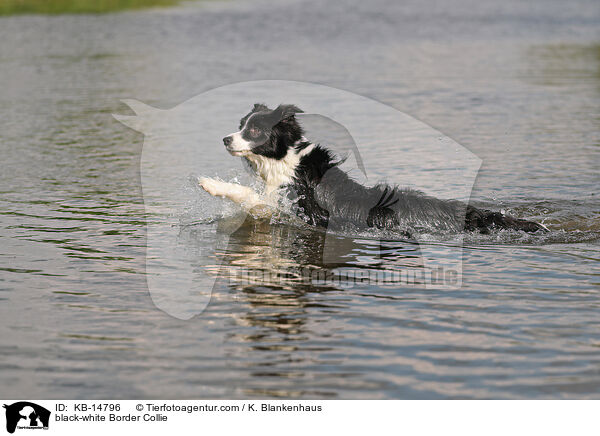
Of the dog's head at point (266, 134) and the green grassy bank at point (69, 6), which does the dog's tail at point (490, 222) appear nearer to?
the dog's head at point (266, 134)

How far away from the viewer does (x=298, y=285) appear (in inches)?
255

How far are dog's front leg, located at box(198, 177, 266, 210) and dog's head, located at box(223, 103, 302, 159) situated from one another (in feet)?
1.31

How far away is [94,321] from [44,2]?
3836 centimetres

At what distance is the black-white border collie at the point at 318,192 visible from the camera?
25.5ft

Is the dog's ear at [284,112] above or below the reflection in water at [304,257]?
above

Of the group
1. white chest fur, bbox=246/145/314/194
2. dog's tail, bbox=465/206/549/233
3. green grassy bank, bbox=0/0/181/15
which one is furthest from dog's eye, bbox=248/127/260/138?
green grassy bank, bbox=0/0/181/15

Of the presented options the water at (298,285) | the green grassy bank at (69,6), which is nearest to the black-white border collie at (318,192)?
the water at (298,285)

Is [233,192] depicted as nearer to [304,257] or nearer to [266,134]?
[266,134]

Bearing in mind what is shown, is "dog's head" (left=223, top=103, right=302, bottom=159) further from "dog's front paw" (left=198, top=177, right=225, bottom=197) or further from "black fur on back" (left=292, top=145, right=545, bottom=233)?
"dog's front paw" (left=198, top=177, right=225, bottom=197)

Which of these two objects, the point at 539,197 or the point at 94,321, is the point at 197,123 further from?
the point at 94,321

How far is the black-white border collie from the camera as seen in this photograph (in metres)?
7.78
